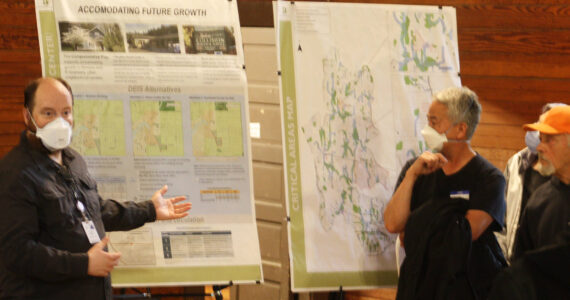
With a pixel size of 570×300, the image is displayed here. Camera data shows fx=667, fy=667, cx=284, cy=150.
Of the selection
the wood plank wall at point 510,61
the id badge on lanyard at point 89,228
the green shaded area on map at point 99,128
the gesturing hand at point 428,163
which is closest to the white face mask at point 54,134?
the id badge on lanyard at point 89,228

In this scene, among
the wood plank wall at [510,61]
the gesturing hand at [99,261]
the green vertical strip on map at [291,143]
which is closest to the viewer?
the gesturing hand at [99,261]

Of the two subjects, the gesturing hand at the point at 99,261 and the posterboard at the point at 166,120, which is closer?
the gesturing hand at the point at 99,261

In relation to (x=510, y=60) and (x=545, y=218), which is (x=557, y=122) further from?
(x=510, y=60)

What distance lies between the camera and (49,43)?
2887 mm

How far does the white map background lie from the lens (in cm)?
307

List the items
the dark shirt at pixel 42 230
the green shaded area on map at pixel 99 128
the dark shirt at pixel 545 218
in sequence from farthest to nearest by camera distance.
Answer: the green shaded area on map at pixel 99 128
the dark shirt at pixel 545 218
the dark shirt at pixel 42 230

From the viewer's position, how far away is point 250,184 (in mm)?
3053

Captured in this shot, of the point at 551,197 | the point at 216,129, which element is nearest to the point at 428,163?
the point at 551,197

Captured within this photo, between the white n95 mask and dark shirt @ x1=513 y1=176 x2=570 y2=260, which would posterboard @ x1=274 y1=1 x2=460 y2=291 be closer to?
the white n95 mask

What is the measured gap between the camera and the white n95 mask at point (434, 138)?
2.76m

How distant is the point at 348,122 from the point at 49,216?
1.43 m

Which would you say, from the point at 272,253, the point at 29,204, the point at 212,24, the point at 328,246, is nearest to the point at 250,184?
the point at 328,246

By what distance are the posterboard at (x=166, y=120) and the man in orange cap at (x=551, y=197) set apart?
3.90ft

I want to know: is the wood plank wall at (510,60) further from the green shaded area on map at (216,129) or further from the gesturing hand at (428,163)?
the green shaded area on map at (216,129)
